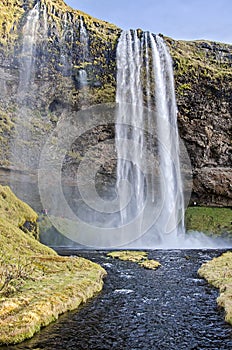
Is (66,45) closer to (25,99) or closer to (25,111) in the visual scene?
(25,99)

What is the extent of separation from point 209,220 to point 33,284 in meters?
47.7

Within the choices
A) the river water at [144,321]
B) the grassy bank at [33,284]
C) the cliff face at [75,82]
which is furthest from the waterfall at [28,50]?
the river water at [144,321]

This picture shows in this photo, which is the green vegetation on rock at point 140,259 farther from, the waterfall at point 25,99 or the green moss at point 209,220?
the green moss at point 209,220

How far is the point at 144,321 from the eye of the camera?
12695 mm

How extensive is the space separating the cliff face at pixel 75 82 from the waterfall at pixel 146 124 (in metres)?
1.65

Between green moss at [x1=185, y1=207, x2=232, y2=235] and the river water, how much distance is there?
1609 inches

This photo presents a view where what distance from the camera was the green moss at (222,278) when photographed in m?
14.2

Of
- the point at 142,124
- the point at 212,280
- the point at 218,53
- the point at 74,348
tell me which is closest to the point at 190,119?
the point at 142,124

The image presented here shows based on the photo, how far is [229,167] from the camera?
6041 centimetres

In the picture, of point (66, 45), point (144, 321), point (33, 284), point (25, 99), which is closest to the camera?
point (144, 321)

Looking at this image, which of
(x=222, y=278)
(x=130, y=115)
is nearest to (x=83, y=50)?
(x=130, y=115)

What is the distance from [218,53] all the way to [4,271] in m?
59.1

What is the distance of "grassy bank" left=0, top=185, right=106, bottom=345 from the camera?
11.5 m

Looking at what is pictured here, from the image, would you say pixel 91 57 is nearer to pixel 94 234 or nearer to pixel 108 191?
pixel 108 191
